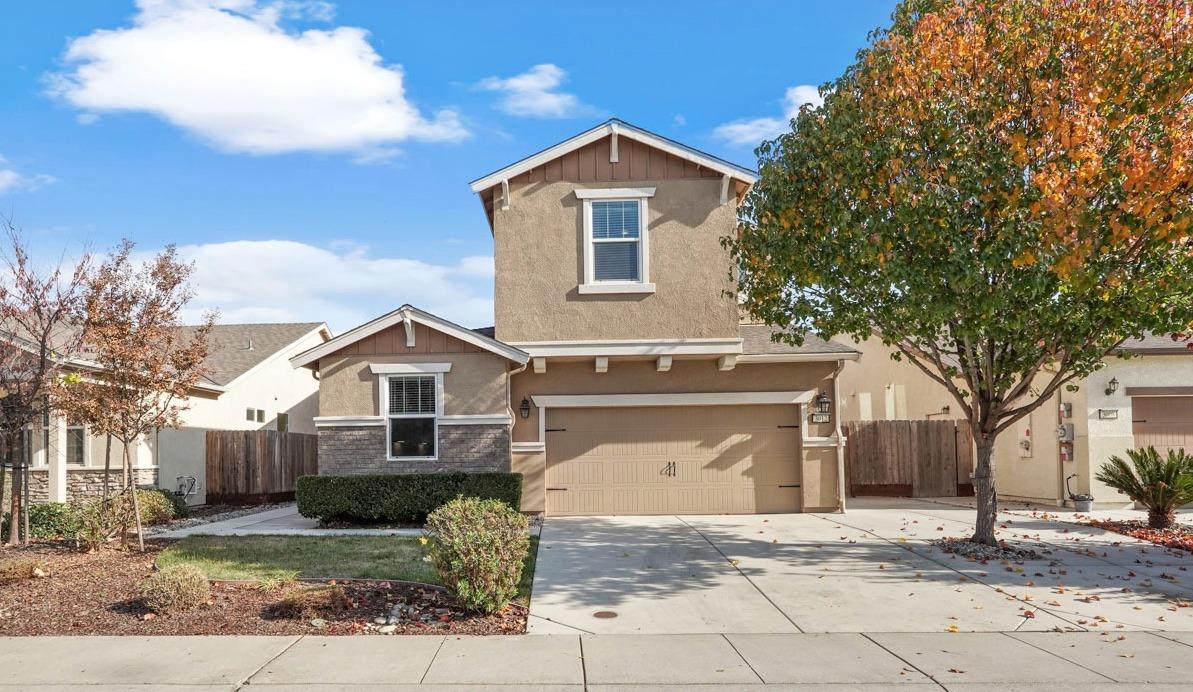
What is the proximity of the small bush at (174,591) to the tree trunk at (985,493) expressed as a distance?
32.0 feet

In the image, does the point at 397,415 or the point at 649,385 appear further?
the point at 649,385

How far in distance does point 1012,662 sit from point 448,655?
177 inches

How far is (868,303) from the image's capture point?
38.9 ft

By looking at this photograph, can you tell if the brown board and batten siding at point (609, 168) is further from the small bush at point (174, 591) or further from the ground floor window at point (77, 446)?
the ground floor window at point (77, 446)

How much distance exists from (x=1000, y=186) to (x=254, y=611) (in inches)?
356

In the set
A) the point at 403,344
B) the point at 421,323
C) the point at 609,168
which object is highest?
the point at 609,168

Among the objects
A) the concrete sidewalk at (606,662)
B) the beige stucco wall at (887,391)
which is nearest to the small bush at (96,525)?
the concrete sidewalk at (606,662)

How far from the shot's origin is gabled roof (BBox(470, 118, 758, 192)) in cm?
1619

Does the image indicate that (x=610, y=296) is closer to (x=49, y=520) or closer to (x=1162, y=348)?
(x=49, y=520)

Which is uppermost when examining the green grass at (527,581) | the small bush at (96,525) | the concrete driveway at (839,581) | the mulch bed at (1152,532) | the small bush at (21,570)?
the small bush at (96,525)

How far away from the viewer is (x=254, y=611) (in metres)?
8.77

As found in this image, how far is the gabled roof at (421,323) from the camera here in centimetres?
1555

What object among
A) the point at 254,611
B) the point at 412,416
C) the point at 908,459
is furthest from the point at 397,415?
the point at 908,459

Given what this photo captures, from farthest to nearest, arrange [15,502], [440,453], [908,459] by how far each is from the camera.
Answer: [908,459]
[440,453]
[15,502]
